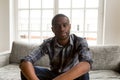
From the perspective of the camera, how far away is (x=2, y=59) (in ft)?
9.86

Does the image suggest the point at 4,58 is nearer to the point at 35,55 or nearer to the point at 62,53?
the point at 35,55

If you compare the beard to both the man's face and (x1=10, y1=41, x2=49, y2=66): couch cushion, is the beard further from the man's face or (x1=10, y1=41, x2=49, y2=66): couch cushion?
(x1=10, y1=41, x2=49, y2=66): couch cushion

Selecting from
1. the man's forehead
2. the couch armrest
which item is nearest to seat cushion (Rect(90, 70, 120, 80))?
the man's forehead

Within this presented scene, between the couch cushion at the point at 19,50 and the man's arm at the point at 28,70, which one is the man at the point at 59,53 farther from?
the couch cushion at the point at 19,50

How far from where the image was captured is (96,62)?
2.79 m

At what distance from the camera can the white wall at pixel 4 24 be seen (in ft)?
11.3

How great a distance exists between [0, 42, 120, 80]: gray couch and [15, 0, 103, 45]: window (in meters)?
0.48

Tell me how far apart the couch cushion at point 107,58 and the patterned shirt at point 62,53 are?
116 centimetres

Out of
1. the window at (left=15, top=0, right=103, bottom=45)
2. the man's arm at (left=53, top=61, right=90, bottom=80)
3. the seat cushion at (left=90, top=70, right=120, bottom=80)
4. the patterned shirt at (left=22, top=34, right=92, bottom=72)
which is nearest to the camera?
the man's arm at (left=53, top=61, right=90, bottom=80)

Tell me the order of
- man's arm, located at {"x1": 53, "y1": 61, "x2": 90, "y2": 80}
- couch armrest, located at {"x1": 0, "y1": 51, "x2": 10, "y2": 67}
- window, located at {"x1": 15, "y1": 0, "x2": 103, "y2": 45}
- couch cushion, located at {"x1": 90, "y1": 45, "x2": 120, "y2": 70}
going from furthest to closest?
window, located at {"x1": 15, "y1": 0, "x2": 103, "y2": 45} → couch armrest, located at {"x1": 0, "y1": 51, "x2": 10, "y2": 67} → couch cushion, located at {"x1": 90, "y1": 45, "x2": 120, "y2": 70} → man's arm, located at {"x1": 53, "y1": 61, "x2": 90, "y2": 80}

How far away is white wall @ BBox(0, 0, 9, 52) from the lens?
3.43 metres

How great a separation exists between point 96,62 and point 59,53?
1201 millimetres

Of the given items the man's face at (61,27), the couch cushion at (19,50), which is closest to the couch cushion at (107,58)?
the couch cushion at (19,50)

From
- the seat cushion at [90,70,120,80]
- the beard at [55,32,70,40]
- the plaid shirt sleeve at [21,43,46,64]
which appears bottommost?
the seat cushion at [90,70,120,80]
